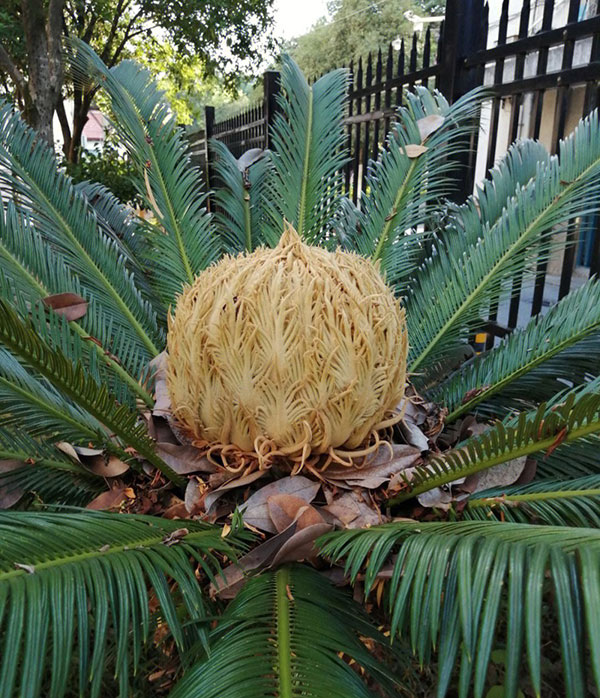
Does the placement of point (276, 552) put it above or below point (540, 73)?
below

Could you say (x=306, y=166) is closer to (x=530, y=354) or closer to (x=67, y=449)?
(x=530, y=354)

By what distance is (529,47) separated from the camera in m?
2.53

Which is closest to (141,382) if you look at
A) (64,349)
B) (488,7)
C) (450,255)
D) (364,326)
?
(64,349)

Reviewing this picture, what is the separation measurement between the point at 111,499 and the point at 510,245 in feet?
4.36

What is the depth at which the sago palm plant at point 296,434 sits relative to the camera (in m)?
0.74

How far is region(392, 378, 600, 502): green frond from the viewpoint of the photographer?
901mm

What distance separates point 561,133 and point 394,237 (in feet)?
3.45

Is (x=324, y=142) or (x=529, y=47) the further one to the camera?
(x=529, y=47)

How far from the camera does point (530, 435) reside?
97 cm

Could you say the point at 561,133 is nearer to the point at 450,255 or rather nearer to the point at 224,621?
the point at 450,255

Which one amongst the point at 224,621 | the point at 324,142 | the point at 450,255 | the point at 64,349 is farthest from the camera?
the point at 324,142

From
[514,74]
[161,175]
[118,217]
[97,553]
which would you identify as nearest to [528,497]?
[97,553]

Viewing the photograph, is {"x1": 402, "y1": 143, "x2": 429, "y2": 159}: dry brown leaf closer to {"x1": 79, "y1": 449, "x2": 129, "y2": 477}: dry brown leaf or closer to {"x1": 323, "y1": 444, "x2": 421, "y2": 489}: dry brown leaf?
{"x1": 323, "y1": 444, "x2": 421, "y2": 489}: dry brown leaf

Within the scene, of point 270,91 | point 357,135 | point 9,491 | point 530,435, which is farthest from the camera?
point 270,91
